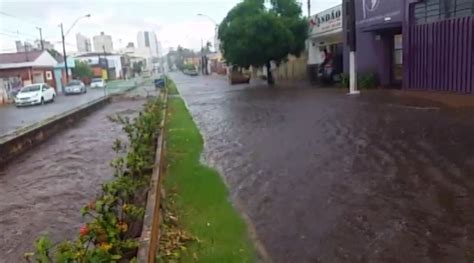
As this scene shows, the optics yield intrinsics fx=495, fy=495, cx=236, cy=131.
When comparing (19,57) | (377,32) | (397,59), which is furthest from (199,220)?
(19,57)

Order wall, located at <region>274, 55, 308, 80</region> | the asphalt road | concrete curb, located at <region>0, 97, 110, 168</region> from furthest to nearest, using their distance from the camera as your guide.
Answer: wall, located at <region>274, 55, 308, 80</region>
the asphalt road
concrete curb, located at <region>0, 97, 110, 168</region>

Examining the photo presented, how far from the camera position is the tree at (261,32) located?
33.2 m

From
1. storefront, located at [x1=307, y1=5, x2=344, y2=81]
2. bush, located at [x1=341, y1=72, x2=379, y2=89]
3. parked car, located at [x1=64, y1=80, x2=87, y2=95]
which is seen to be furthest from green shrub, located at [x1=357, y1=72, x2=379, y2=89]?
parked car, located at [x1=64, y1=80, x2=87, y2=95]

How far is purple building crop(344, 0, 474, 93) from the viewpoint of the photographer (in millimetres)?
17359

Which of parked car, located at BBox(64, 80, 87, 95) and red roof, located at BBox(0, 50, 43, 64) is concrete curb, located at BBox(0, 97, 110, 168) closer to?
parked car, located at BBox(64, 80, 87, 95)

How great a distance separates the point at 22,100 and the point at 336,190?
3227 cm

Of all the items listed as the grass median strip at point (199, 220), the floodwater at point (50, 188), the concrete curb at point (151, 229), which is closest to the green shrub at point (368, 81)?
the floodwater at point (50, 188)

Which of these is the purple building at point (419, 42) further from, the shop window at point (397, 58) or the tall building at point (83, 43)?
the tall building at point (83, 43)

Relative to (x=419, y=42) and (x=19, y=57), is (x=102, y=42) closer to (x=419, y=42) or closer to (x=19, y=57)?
(x=19, y=57)

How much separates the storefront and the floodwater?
19.1 m

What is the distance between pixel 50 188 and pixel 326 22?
85.1ft

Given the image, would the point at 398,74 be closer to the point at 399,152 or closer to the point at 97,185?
the point at 399,152

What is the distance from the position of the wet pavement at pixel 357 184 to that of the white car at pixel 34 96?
2504 cm

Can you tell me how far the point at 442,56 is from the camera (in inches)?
731
